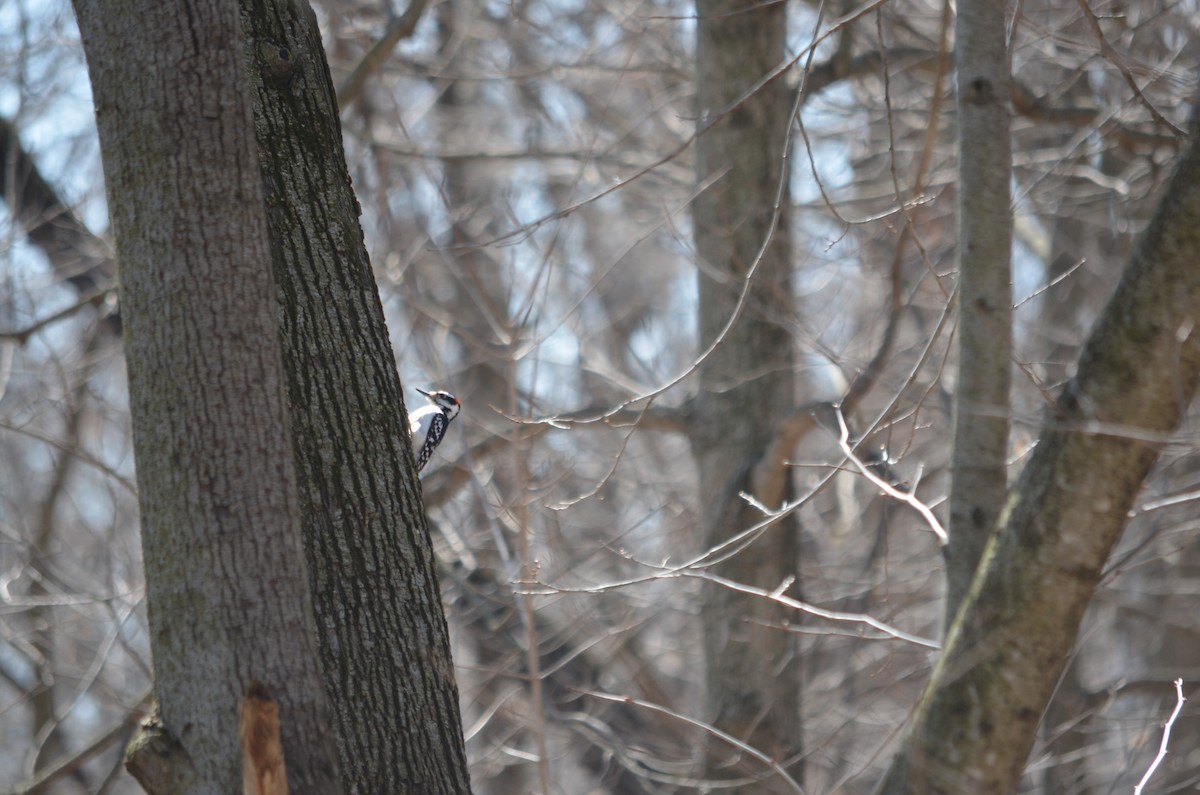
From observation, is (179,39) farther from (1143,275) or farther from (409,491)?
(1143,275)

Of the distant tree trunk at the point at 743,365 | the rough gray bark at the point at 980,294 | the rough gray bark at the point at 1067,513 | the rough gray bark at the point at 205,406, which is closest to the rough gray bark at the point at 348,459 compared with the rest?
the rough gray bark at the point at 205,406

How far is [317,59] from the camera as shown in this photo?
93.8 inches

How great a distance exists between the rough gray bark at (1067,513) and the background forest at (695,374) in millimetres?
95

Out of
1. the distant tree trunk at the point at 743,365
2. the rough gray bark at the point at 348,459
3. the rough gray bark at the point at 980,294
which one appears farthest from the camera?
the distant tree trunk at the point at 743,365

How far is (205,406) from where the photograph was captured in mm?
1794

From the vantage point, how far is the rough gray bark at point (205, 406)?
5.73 feet

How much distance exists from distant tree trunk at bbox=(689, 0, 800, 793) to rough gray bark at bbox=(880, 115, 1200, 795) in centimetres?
255

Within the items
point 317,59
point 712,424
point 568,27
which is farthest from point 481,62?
point 317,59

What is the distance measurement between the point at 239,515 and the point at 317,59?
3.65ft

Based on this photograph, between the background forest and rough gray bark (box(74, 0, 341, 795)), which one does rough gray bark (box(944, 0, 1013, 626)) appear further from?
rough gray bark (box(74, 0, 341, 795))

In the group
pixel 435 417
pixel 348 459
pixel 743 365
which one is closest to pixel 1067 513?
pixel 348 459

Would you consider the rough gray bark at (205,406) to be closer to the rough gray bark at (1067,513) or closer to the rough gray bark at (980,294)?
the rough gray bark at (1067,513)

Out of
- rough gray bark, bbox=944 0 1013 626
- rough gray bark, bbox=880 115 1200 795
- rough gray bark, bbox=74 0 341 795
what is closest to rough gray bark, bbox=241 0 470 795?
rough gray bark, bbox=74 0 341 795

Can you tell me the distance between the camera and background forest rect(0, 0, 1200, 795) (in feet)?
12.7
